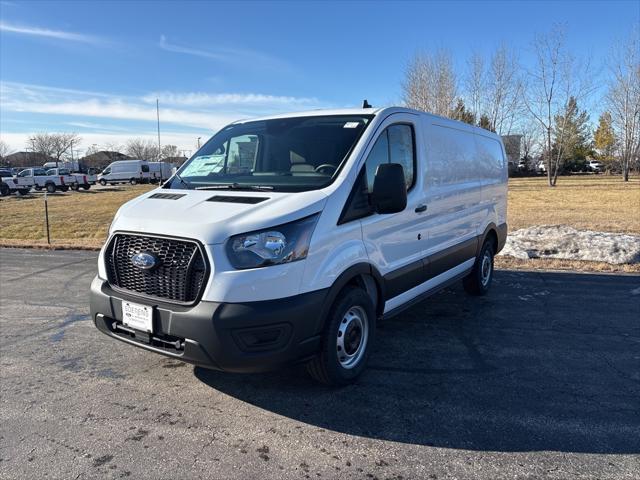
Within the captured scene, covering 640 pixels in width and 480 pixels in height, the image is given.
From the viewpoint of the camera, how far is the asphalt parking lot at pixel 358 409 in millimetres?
2842

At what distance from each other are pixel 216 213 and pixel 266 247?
467 mm

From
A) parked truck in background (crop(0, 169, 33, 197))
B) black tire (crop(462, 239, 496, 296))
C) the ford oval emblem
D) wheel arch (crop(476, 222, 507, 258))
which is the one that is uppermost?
parked truck in background (crop(0, 169, 33, 197))

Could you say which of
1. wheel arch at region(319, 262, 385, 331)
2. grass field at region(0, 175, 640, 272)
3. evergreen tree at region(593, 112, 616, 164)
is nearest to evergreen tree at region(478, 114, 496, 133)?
grass field at region(0, 175, 640, 272)

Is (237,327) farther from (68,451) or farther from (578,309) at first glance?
(578,309)

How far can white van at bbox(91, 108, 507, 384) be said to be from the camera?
309 centimetres

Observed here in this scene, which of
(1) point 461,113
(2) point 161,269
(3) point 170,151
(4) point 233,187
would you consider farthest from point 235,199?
(3) point 170,151

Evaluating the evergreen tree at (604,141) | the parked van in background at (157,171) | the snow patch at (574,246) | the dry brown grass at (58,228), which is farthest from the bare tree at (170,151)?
the snow patch at (574,246)

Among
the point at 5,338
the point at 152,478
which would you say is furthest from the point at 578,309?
the point at 5,338

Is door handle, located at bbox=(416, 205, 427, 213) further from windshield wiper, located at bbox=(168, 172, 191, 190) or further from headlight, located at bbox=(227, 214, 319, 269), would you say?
windshield wiper, located at bbox=(168, 172, 191, 190)

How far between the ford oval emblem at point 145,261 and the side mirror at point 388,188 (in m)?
1.67

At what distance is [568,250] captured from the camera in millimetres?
9078

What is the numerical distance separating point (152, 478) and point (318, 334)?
132 centimetres

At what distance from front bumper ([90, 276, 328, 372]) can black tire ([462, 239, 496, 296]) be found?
3.65 m

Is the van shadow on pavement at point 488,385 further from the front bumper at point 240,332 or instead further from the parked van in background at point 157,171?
the parked van in background at point 157,171
